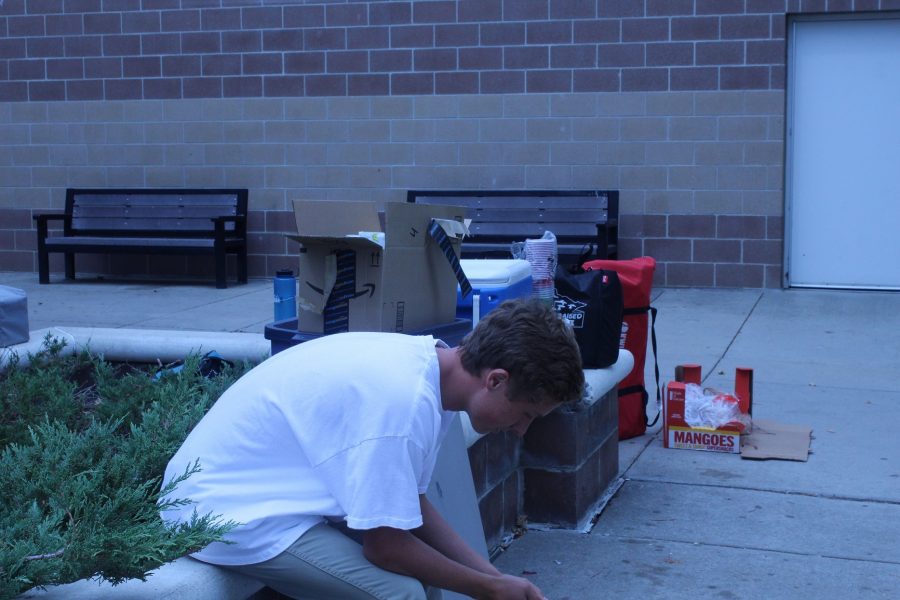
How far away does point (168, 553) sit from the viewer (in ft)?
7.61

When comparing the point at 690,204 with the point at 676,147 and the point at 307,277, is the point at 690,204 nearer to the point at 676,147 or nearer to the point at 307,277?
the point at 676,147

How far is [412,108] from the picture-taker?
11.5 metres

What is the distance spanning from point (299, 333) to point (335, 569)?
1.89 metres

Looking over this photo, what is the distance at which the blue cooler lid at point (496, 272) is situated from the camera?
15.8 ft

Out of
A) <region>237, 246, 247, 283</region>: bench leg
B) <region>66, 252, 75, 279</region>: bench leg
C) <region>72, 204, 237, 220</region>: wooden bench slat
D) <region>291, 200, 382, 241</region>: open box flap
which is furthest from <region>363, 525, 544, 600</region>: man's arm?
<region>66, 252, 75, 279</region>: bench leg

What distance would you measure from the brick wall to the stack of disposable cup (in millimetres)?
6185

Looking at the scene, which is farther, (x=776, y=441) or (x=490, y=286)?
(x=776, y=441)

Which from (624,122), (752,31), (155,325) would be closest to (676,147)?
(624,122)

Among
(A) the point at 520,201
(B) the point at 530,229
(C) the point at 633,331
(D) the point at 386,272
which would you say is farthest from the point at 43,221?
(D) the point at 386,272

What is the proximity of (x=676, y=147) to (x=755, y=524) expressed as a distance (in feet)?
22.5

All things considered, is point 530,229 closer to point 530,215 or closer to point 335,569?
point 530,215

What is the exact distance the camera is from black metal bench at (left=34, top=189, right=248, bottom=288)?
11.4 meters

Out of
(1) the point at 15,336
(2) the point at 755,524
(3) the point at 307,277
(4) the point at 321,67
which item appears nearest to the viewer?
(3) the point at 307,277

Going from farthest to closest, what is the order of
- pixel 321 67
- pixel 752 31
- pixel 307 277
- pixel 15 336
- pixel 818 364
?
pixel 321 67
pixel 752 31
pixel 818 364
pixel 15 336
pixel 307 277
